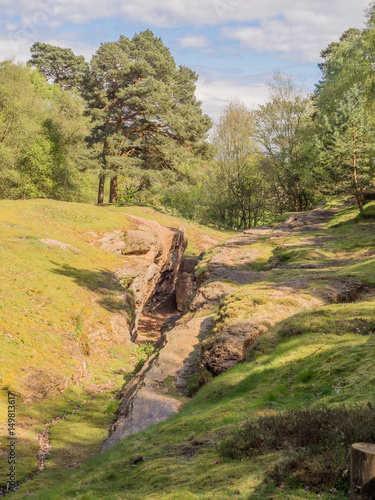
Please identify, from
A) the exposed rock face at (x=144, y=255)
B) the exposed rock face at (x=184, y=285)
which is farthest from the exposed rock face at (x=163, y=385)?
the exposed rock face at (x=184, y=285)

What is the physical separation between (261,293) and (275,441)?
24.3 ft

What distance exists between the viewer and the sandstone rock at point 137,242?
3008cm

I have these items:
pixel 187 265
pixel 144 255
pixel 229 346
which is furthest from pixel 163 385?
pixel 187 265

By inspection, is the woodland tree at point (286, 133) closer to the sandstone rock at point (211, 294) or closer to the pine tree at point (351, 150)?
the pine tree at point (351, 150)

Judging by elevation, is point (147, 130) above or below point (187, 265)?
above

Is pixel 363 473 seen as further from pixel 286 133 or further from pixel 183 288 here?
pixel 286 133

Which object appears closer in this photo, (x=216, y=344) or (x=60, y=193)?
(x=216, y=344)

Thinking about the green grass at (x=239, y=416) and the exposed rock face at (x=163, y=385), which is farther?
the exposed rock face at (x=163, y=385)

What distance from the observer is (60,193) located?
44219mm

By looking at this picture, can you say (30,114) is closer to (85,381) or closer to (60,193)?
(60,193)

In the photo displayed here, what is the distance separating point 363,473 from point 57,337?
15097 millimetres

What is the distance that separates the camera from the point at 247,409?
6.71 metres

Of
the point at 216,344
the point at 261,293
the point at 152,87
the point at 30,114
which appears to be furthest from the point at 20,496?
the point at 30,114

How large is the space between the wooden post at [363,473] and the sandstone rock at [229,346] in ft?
20.3
